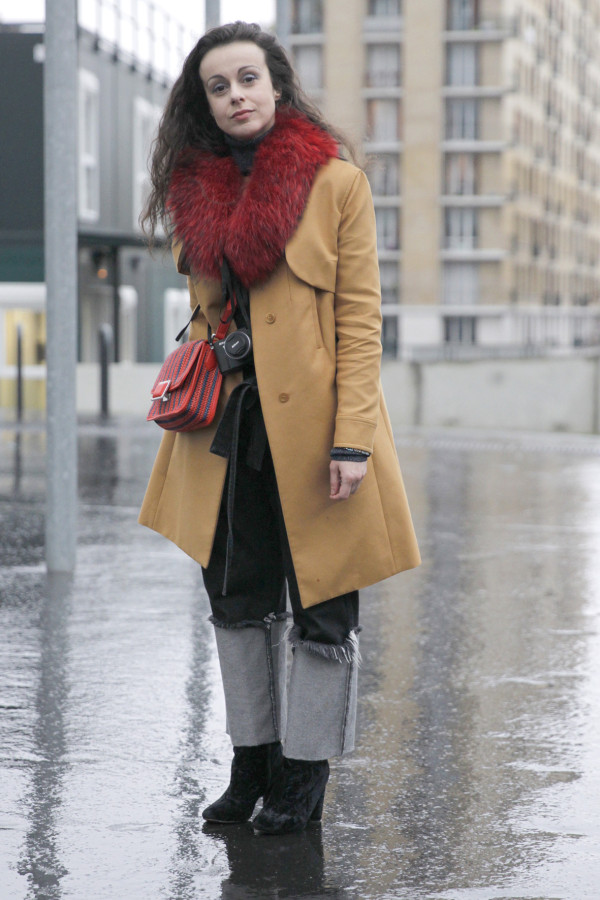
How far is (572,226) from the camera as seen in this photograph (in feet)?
303

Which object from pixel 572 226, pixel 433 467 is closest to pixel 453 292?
pixel 572 226

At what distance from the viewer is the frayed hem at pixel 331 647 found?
3.25 m

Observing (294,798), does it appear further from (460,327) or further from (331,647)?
(460,327)

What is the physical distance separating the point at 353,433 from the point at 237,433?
274 millimetres

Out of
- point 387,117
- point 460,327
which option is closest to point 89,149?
point 460,327

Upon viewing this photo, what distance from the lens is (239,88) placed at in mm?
3262

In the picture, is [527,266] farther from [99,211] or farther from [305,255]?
[305,255]

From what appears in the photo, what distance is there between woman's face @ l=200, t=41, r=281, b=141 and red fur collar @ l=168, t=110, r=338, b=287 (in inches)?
2.3

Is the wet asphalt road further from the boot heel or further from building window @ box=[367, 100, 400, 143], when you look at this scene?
building window @ box=[367, 100, 400, 143]

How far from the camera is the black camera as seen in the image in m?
3.24

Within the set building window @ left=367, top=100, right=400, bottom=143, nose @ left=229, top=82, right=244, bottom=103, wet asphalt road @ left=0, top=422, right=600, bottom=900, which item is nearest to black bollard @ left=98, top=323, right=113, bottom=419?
wet asphalt road @ left=0, top=422, right=600, bottom=900

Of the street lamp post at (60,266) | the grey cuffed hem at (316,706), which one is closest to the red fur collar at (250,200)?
the grey cuffed hem at (316,706)

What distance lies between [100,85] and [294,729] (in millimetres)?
22250

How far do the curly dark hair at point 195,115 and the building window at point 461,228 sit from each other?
75.6 m
